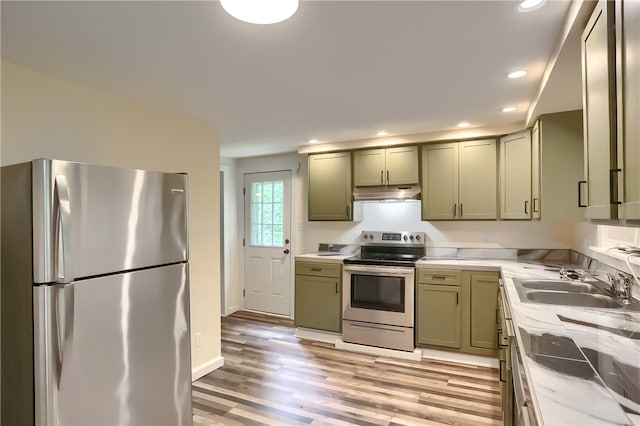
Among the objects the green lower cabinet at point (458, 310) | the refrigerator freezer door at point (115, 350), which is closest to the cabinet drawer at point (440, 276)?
the green lower cabinet at point (458, 310)

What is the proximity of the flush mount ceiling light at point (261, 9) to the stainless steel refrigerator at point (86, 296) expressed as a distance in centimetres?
105

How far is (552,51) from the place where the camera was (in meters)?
1.89

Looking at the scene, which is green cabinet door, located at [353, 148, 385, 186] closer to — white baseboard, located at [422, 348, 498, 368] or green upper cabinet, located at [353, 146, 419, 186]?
green upper cabinet, located at [353, 146, 419, 186]

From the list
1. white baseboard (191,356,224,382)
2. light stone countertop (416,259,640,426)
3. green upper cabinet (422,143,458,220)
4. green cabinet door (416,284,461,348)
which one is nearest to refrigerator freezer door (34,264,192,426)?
white baseboard (191,356,224,382)

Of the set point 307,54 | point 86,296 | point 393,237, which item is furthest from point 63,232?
point 393,237

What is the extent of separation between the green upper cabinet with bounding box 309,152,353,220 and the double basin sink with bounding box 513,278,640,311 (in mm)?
2219

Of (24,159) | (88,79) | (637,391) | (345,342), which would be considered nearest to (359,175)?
(345,342)

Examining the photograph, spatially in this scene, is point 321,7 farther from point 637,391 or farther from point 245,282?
point 245,282

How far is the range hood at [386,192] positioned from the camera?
13.2 feet

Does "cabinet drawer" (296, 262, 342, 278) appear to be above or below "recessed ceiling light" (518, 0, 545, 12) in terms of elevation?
below

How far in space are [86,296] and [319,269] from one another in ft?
8.80

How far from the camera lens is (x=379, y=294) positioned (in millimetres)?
3758

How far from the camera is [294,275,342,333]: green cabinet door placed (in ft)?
13.1

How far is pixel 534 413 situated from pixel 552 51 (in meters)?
1.79
